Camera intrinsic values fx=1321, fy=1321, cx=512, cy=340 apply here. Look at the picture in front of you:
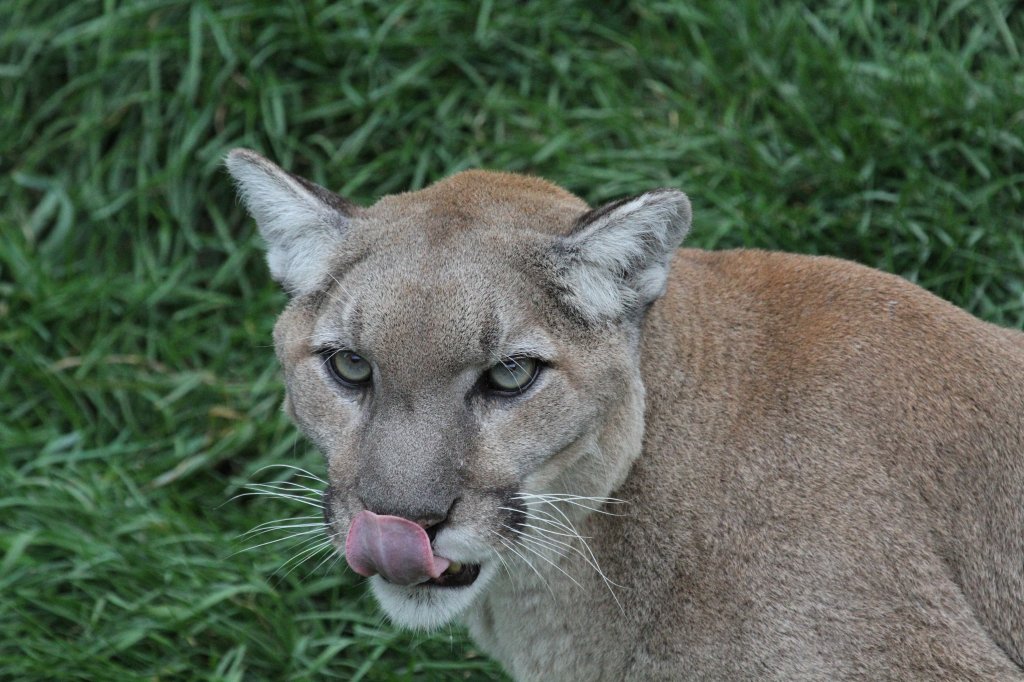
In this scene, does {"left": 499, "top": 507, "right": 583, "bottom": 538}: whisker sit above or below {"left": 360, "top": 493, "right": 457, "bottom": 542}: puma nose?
below

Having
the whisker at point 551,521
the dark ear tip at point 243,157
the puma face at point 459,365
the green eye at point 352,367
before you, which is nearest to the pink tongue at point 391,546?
the puma face at point 459,365

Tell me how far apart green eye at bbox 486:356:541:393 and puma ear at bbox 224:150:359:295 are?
2.74 ft

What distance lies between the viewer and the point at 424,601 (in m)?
4.40

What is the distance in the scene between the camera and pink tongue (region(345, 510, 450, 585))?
4.13m

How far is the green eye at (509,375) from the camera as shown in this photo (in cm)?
Answer: 437

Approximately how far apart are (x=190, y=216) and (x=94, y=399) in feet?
4.42

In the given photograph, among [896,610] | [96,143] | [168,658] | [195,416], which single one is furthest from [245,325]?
[896,610]

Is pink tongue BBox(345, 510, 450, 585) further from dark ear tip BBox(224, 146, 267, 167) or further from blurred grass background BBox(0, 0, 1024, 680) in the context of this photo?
blurred grass background BBox(0, 0, 1024, 680)

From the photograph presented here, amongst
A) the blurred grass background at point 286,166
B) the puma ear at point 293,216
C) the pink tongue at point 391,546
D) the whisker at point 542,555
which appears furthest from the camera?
the blurred grass background at point 286,166

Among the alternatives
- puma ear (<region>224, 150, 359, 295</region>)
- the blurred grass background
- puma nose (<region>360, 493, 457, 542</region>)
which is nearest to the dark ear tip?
puma ear (<region>224, 150, 359, 295</region>)

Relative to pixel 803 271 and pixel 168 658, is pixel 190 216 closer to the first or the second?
pixel 168 658

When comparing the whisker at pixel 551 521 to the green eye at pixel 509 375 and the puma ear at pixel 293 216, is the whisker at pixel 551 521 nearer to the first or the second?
the green eye at pixel 509 375

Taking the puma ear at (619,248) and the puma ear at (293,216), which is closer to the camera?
the puma ear at (619,248)

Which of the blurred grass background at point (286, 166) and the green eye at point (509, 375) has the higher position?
the green eye at point (509, 375)
